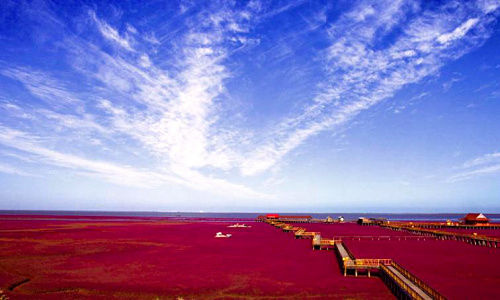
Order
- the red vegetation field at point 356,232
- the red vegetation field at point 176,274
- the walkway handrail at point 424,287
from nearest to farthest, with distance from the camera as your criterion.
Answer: the walkway handrail at point 424,287 < the red vegetation field at point 176,274 < the red vegetation field at point 356,232

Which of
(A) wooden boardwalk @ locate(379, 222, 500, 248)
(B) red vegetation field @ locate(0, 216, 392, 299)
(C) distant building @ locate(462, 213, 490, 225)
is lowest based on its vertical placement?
(B) red vegetation field @ locate(0, 216, 392, 299)

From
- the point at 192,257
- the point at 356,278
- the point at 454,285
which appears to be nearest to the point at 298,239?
the point at 192,257

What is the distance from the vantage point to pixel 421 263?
31547mm

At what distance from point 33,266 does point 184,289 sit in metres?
16.2

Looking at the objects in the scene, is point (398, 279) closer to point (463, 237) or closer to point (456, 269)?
point (456, 269)

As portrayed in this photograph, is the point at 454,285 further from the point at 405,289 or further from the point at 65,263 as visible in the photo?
the point at 65,263

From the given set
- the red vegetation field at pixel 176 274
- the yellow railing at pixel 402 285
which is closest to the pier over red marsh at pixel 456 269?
the yellow railing at pixel 402 285

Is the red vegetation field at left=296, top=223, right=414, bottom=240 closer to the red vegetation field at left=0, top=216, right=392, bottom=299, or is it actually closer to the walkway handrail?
the red vegetation field at left=0, top=216, right=392, bottom=299

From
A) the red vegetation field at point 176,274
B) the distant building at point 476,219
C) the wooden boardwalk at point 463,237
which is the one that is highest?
the distant building at point 476,219

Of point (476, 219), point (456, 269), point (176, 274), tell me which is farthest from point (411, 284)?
point (476, 219)

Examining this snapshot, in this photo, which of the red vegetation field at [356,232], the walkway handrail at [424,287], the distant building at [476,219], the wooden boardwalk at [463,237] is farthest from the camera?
the distant building at [476,219]

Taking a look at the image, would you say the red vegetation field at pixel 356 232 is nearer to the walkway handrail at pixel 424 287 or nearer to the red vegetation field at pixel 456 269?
the red vegetation field at pixel 456 269

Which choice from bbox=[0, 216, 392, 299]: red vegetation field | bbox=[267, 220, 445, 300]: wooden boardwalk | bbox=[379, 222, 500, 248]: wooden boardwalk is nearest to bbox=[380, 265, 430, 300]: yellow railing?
bbox=[267, 220, 445, 300]: wooden boardwalk

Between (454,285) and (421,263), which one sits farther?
(421,263)
